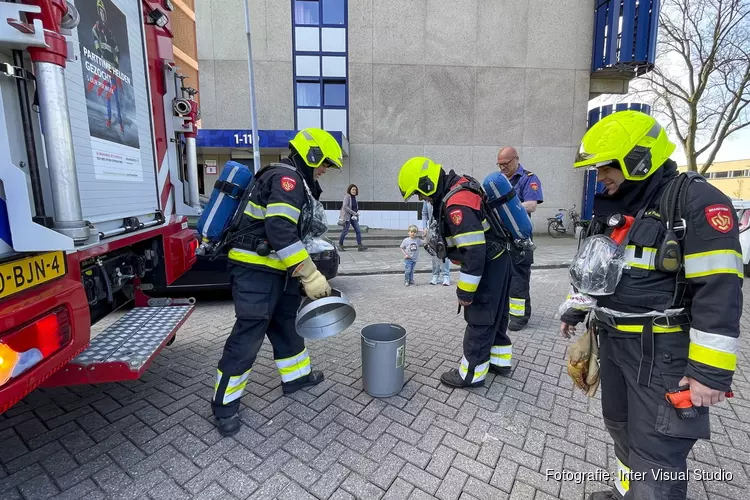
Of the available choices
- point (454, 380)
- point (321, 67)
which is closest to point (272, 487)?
point (454, 380)

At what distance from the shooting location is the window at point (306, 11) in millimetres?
13148

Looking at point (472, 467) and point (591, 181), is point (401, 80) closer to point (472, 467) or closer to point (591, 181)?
point (591, 181)

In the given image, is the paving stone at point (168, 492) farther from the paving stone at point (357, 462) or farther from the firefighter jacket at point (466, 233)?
the firefighter jacket at point (466, 233)

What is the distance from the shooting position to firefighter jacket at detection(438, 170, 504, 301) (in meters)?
2.70

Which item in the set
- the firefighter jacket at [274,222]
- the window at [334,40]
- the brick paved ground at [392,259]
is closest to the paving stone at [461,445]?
the firefighter jacket at [274,222]

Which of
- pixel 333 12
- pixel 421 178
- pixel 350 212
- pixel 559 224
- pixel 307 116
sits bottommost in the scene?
pixel 559 224

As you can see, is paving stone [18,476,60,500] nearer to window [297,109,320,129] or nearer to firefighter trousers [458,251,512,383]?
firefighter trousers [458,251,512,383]

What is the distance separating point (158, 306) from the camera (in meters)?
3.43

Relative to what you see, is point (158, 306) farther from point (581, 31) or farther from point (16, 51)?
point (581, 31)

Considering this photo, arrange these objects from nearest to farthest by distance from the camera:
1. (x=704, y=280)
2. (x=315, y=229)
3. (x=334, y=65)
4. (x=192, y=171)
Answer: (x=704, y=280) < (x=315, y=229) < (x=192, y=171) < (x=334, y=65)

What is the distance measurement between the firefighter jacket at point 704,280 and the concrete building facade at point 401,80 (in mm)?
12181

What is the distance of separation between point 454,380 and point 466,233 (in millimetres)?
1272

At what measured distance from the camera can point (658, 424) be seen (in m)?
1.53

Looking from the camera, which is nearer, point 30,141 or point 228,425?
point 30,141
